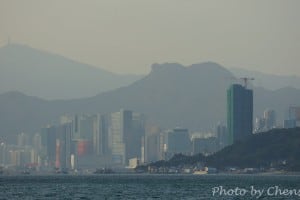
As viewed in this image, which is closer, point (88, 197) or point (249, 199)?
point (249, 199)

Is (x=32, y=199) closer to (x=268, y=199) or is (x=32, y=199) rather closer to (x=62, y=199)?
(x=62, y=199)

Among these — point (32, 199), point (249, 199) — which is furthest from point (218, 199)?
point (32, 199)

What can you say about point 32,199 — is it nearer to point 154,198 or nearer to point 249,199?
point 154,198

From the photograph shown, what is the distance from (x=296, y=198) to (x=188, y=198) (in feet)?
56.8

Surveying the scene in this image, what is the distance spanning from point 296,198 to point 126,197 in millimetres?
28128

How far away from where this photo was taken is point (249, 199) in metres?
171

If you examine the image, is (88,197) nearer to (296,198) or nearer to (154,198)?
(154,198)

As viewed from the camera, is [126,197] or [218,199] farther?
[126,197]

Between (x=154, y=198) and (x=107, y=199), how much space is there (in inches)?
313

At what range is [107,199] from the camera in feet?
579

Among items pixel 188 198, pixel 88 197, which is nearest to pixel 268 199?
pixel 188 198

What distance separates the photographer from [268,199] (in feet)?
564

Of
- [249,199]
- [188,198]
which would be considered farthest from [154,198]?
[249,199]

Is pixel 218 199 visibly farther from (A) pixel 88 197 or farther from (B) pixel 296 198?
(A) pixel 88 197
